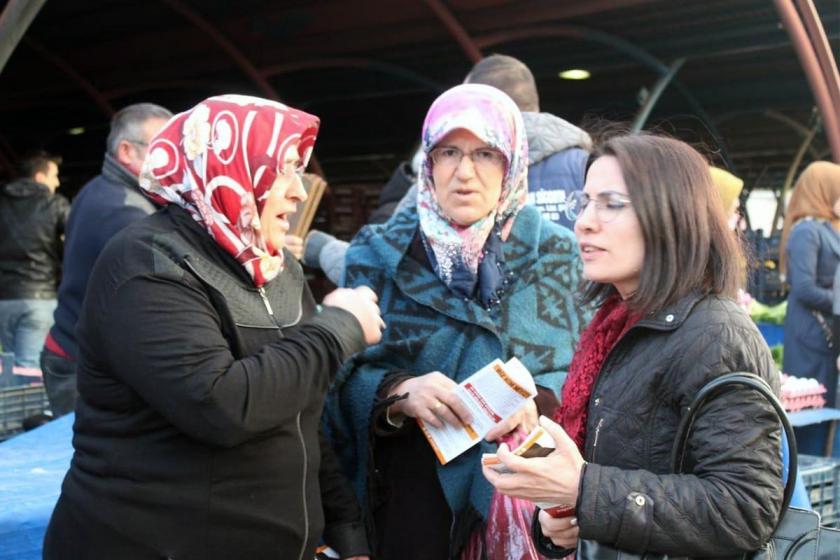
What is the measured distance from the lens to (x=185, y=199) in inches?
73.6

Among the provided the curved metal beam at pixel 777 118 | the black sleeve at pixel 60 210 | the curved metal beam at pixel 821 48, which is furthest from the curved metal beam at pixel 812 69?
the black sleeve at pixel 60 210

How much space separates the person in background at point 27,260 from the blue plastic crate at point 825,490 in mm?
5054

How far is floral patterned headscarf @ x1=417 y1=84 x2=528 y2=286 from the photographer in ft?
8.03

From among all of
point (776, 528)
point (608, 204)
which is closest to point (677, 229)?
point (608, 204)

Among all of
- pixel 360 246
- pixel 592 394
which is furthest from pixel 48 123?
pixel 592 394

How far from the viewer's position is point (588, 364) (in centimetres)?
183

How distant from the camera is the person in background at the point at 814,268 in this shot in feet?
19.4

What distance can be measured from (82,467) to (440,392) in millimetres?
858

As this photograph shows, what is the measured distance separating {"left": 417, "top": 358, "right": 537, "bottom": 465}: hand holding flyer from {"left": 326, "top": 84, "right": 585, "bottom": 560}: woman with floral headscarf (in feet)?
0.20

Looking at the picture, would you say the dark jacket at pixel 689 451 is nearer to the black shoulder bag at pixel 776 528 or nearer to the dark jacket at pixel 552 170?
the black shoulder bag at pixel 776 528

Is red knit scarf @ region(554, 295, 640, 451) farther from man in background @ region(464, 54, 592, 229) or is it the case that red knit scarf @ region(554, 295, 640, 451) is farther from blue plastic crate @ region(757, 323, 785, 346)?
blue plastic crate @ region(757, 323, 785, 346)

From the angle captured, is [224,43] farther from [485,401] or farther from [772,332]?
[485,401]

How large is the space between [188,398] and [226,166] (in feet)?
1.61

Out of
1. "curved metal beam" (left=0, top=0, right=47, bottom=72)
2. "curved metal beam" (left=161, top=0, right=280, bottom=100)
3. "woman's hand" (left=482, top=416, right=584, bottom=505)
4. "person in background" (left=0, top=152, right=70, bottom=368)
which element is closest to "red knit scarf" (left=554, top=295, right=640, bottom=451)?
"woman's hand" (left=482, top=416, right=584, bottom=505)
